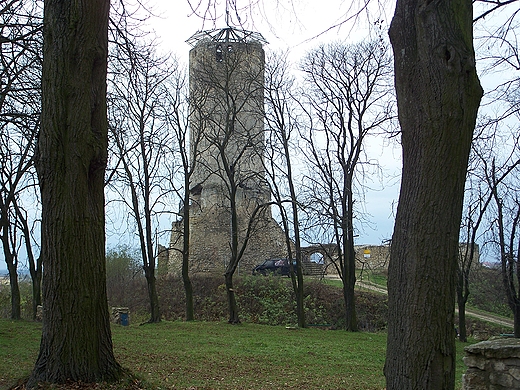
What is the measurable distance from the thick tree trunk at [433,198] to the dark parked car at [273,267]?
24420mm

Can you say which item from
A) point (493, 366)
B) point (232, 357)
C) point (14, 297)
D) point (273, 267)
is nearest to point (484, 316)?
point (273, 267)

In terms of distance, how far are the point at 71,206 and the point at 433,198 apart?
3.82 metres

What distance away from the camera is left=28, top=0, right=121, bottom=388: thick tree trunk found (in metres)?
5.94

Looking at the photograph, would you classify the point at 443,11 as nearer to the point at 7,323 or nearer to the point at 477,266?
the point at 7,323

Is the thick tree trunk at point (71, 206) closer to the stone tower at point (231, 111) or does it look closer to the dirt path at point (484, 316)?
the stone tower at point (231, 111)

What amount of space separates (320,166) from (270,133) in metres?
2.27

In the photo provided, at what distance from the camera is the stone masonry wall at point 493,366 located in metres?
5.95

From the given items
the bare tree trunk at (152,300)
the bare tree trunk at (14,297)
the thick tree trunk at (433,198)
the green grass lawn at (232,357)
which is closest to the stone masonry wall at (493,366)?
the thick tree trunk at (433,198)

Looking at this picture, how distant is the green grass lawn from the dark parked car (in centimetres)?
1030

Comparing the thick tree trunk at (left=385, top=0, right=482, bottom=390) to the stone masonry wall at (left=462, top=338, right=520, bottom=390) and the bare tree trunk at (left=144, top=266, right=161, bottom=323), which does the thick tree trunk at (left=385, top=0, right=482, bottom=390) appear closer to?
the stone masonry wall at (left=462, top=338, right=520, bottom=390)

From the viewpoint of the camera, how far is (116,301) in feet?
91.3

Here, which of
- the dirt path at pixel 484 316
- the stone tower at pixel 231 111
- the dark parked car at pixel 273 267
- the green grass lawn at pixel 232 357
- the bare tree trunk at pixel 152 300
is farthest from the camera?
the dark parked car at pixel 273 267

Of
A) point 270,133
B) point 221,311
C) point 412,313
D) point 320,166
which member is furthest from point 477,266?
point 412,313

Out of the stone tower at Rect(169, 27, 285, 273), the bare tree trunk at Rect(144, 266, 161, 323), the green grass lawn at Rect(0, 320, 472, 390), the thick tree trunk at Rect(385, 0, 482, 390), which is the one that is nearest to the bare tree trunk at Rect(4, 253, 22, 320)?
the green grass lawn at Rect(0, 320, 472, 390)
